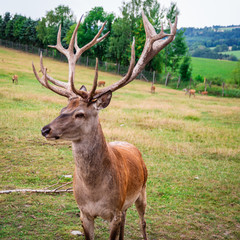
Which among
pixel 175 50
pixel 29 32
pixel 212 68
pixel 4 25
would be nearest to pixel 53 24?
pixel 29 32

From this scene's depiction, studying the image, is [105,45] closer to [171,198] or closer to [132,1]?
[132,1]

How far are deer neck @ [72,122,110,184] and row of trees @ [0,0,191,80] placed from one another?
4314 cm

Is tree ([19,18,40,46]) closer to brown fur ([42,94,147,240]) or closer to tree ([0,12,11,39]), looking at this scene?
tree ([0,12,11,39])

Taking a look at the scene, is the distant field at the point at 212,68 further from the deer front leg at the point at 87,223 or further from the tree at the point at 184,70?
the deer front leg at the point at 87,223

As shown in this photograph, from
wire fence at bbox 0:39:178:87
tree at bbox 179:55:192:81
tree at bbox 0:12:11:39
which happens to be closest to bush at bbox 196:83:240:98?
wire fence at bbox 0:39:178:87

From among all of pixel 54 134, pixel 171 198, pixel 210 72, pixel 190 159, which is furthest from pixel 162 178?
pixel 210 72

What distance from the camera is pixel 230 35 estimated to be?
16988cm

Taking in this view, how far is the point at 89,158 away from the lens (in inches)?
141

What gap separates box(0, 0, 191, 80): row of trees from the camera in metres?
54.0

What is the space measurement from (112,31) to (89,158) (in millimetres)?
57537

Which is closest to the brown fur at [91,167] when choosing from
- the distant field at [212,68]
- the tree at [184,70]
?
the tree at [184,70]

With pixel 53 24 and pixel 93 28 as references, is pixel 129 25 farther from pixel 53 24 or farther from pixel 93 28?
pixel 53 24

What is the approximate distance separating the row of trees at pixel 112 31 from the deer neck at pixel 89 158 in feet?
142

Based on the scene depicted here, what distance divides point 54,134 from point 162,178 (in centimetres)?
Answer: 470
